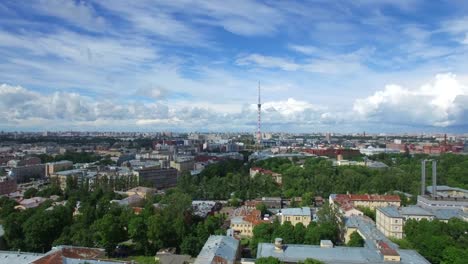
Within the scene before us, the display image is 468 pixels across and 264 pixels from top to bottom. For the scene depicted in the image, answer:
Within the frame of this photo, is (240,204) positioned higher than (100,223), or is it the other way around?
(100,223)

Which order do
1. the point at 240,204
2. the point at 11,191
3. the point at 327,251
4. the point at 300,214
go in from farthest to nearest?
the point at 11,191 < the point at 240,204 < the point at 300,214 < the point at 327,251

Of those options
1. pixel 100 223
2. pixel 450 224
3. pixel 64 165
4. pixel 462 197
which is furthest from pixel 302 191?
pixel 64 165

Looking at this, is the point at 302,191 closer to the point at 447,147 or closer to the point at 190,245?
the point at 190,245

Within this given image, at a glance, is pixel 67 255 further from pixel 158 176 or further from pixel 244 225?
pixel 158 176

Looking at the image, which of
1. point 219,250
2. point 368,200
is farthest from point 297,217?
point 219,250

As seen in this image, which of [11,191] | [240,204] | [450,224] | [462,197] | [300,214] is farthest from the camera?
[11,191]

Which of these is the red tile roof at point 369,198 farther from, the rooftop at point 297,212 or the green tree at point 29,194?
the green tree at point 29,194

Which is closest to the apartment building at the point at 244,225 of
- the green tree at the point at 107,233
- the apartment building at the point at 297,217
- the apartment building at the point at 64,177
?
the apartment building at the point at 297,217

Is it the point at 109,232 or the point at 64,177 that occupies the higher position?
the point at 109,232

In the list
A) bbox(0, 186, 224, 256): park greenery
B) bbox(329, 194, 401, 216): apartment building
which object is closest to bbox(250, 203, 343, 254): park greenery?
bbox(0, 186, 224, 256): park greenery

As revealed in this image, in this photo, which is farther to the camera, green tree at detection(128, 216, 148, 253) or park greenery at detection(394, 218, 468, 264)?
green tree at detection(128, 216, 148, 253)

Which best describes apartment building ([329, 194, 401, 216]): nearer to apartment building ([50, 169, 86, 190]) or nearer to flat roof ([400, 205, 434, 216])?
flat roof ([400, 205, 434, 216])
